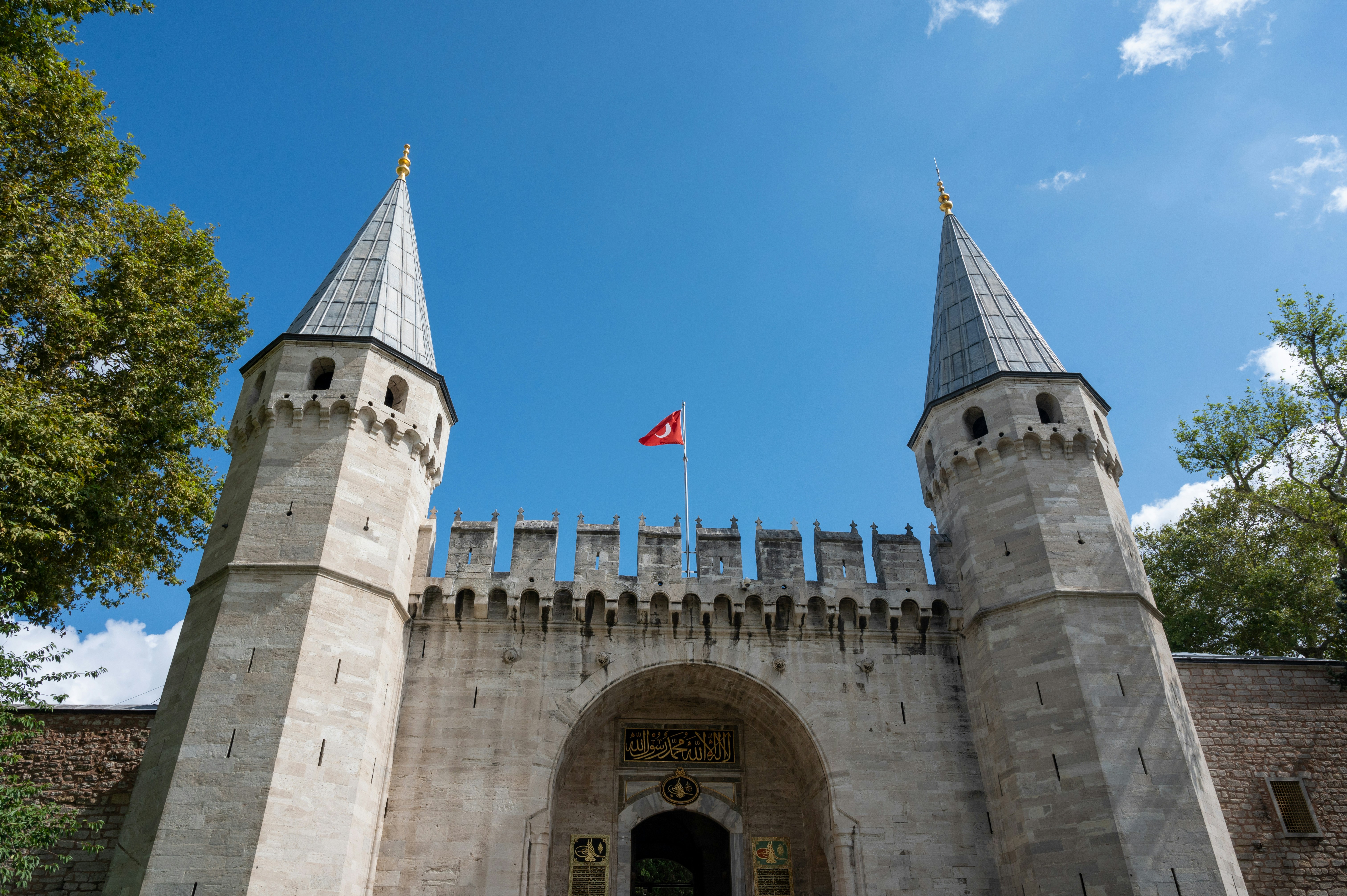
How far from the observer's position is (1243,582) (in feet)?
78.4

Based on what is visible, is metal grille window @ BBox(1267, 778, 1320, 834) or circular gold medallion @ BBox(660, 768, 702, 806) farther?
circular gold medallion @ BBox(660, 768, 702, 806)

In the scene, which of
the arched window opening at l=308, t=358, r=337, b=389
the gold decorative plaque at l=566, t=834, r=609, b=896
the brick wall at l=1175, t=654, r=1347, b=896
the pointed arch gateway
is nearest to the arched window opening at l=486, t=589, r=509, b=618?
the pointed arch gateway

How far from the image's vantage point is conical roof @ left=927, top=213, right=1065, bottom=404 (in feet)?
58.1

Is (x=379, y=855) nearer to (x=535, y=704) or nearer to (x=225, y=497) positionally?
(x=535, y=704)

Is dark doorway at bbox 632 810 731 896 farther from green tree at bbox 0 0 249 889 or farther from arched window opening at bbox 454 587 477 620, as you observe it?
green tree at bbox 0 0 249 889

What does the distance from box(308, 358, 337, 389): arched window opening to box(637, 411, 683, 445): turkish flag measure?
6.82 m

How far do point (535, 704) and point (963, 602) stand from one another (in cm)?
808

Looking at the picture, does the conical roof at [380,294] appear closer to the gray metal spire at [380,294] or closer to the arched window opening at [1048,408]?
the gray metal spire at [380,294]

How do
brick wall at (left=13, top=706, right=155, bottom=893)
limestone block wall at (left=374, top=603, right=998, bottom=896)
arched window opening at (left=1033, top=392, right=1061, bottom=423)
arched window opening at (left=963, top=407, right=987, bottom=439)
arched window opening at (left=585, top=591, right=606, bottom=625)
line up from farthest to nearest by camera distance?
arched window opening at (left=963, top=407, right=987, bottom=439) < arched window opening at (left=1033, top=392, right=1061, bottom=423) < arched window opening at (left=585, top=591, right=606, bottom=625) < limestone block wall at (left=374, top=603, right=998, bottom=896) < brick wall at (left=13, top=706, right=155, bottom=893)

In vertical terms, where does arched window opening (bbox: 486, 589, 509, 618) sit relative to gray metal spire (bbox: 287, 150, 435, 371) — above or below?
below

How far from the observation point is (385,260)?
61.4 ft

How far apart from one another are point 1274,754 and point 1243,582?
1037cm

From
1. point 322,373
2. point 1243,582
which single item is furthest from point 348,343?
point 1243,582

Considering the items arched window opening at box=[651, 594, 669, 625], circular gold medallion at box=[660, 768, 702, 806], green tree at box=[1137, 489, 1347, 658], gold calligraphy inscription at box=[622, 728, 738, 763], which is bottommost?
circular gold medallion at box=[660, 768, 702, 806]
